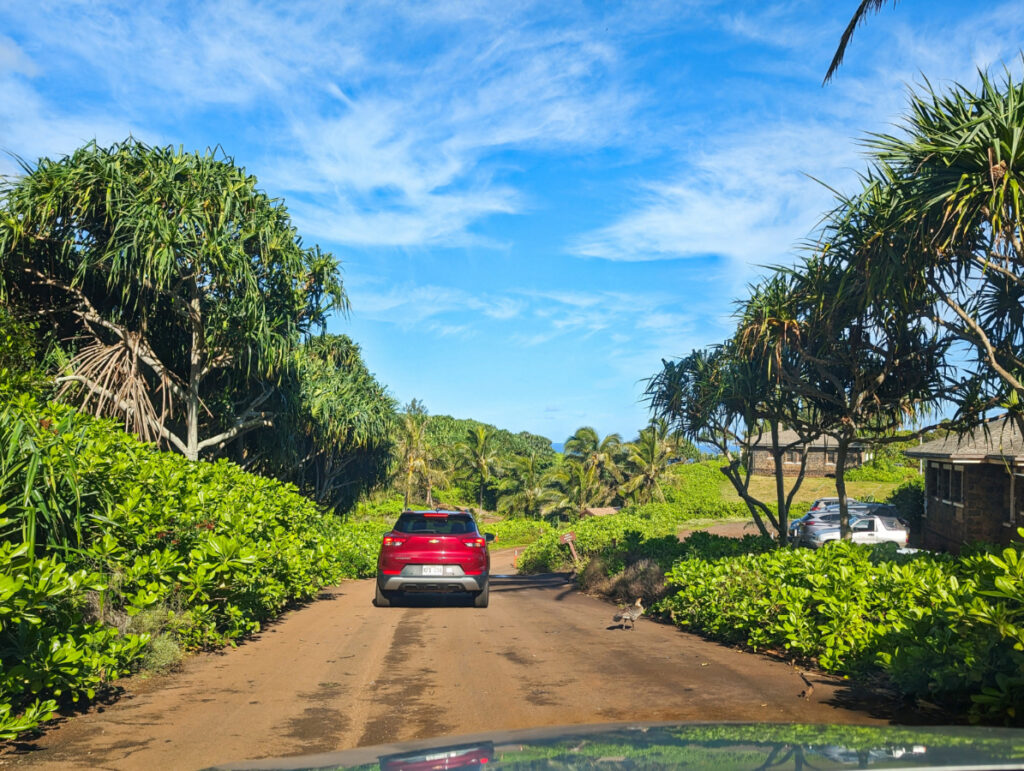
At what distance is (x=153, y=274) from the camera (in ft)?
50.1

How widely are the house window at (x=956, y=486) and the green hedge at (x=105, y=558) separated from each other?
17048 mm

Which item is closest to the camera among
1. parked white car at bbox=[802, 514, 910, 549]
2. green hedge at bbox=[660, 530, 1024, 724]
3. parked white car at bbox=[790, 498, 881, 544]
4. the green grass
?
green hedge at bbox=[660, 530, 1024, 724]

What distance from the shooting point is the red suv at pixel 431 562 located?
12562mm

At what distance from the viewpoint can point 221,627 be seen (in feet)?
29.2

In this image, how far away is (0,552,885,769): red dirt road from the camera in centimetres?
507

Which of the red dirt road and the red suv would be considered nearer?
the red dirt road

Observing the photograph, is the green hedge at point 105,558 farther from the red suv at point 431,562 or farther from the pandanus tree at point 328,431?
the pandanus tree at point 328,431

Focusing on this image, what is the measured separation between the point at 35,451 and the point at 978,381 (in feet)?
36.4

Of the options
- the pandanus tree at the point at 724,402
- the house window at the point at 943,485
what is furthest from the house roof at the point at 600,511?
the pandanus tree at the point at 724,402

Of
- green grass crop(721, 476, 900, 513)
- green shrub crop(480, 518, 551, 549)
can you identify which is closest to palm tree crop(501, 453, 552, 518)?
green shrub crop(480, 518, 551, 549)

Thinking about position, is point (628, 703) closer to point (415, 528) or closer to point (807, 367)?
point (415, 528)

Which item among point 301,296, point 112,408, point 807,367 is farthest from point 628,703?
point 301,296

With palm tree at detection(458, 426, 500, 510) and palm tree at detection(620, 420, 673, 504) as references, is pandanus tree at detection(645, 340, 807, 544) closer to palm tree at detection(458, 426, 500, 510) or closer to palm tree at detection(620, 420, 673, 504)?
palm tree at detection(620, 420, 673, 504)

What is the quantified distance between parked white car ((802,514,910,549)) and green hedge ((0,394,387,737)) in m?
17.4
